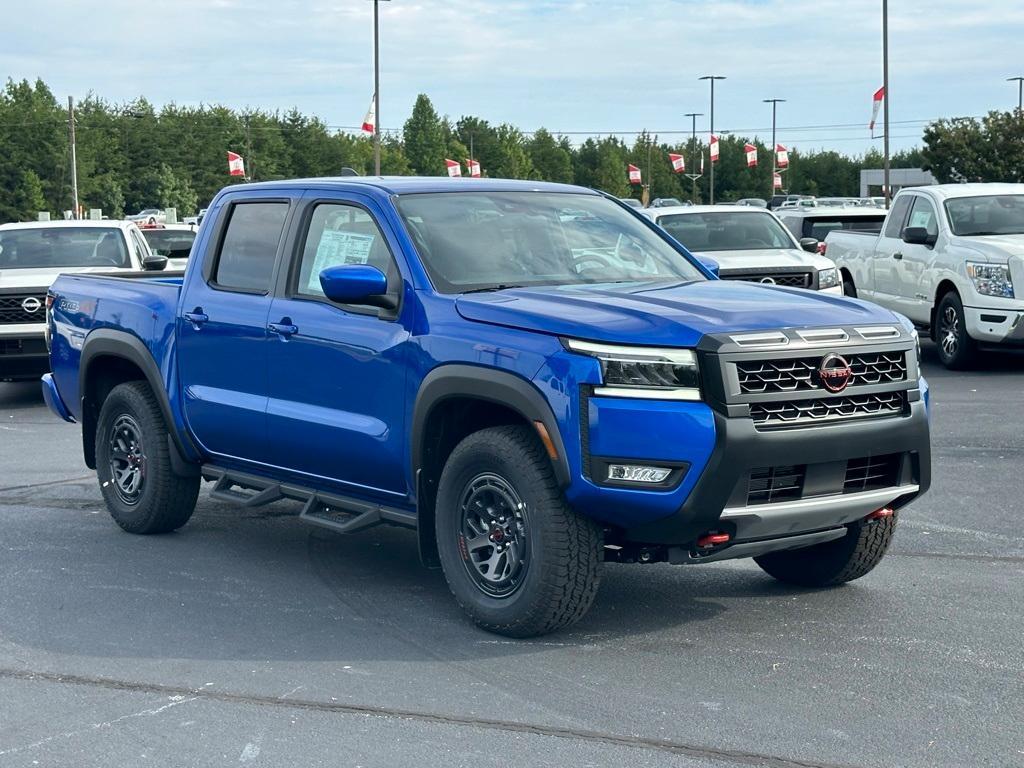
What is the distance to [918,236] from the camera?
16078 millimetres

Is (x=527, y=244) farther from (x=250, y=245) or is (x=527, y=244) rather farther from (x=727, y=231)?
(x=727, y=231)

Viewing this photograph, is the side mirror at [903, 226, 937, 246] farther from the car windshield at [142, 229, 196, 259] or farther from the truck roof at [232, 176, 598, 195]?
the car windshield at [142, 229, 196, 259]

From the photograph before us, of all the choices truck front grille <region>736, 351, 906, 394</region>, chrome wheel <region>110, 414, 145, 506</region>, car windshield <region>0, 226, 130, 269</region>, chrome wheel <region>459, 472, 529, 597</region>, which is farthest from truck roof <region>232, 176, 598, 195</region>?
car windshield <region>0, 226, 130, 269</region>

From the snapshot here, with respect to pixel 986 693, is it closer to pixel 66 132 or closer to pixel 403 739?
pixel 403 739

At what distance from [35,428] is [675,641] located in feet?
28.5

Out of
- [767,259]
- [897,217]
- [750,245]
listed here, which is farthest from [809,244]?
[897,217]

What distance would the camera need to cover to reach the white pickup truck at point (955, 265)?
50.1 ft

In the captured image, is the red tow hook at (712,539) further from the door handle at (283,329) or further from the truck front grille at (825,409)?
the door handle at (283,329)

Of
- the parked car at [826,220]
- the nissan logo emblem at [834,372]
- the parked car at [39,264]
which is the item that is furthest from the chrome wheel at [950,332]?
the nissan logo emblem at [834,372]

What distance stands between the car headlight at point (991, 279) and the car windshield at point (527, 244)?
28.9 feet

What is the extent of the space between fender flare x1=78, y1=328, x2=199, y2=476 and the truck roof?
3.88 feet

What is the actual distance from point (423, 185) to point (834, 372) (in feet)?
7.47

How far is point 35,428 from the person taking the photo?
1325 cm

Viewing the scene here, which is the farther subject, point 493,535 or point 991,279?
point 991,279
